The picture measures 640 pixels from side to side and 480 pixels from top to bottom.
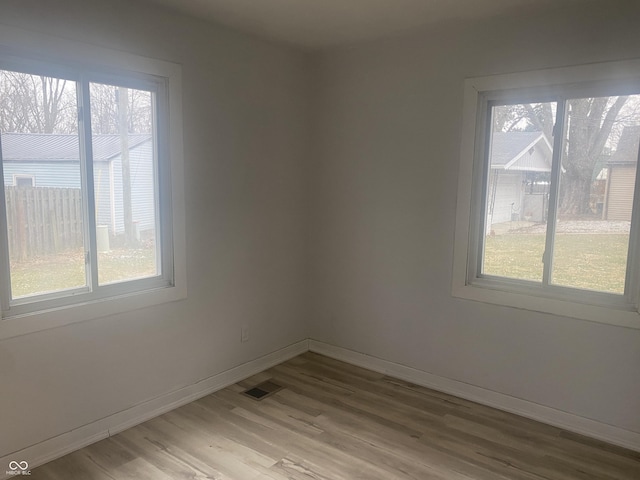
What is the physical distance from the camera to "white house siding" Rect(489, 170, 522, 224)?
9.73ft

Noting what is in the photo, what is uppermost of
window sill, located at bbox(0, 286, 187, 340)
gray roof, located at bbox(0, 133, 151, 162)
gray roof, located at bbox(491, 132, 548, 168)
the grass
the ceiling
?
the ceiling

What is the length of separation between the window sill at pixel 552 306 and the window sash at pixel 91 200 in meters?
1.95

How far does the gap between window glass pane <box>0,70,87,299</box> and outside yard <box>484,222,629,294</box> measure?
2.52 meters

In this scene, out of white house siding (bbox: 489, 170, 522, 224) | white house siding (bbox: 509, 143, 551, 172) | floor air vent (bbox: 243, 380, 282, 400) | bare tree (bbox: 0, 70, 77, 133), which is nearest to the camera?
bare tree (bbox: 0, 70, 77, 133)

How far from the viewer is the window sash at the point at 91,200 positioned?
7.47 feet

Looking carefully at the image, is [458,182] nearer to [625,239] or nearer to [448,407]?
[625,239]

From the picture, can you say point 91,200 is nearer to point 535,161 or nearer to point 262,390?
point 262,390

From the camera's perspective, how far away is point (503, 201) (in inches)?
119

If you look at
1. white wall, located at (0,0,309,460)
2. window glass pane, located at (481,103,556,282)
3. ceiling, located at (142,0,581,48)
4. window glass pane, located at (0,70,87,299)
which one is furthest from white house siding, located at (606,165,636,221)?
window glass pane, located at (0,70,87,299)

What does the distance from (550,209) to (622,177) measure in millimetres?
402

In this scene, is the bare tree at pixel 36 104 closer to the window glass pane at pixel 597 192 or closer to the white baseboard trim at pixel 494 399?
the white baseboard trim at pixel 494 399

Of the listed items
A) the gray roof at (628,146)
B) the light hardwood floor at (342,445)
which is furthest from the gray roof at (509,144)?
the light hardwood floor at (342,445)

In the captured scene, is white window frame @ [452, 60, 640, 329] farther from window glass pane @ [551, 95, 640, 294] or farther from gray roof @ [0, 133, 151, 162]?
gray roof @ [0, 133, 151, 162]

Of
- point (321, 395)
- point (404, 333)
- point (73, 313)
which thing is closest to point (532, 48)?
point (404, 333)
